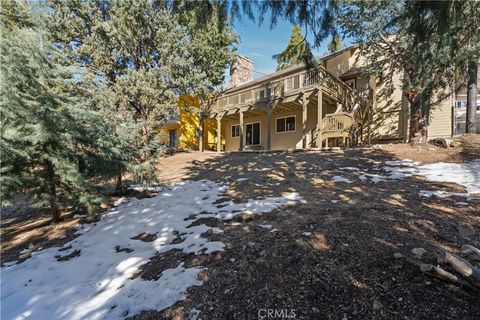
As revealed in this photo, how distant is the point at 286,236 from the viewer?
12.5 feet

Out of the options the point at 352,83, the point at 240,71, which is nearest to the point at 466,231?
the point at 352,83

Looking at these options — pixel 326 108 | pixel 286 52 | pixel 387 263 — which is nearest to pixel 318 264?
pixel 387 263

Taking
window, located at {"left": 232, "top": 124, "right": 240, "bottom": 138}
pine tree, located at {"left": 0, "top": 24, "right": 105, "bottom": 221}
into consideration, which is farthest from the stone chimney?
pine tree, located at {"left": 0, "top": 24, "right": 105, "bottom": 221}

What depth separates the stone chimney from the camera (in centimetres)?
2038

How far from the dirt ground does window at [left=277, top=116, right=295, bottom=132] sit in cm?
1020

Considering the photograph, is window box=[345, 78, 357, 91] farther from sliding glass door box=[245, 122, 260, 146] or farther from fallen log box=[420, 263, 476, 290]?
fallen log box=[420, 263, 476, 290]

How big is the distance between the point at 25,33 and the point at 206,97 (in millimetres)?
12234

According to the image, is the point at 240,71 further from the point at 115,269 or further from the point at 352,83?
the point at 115,269

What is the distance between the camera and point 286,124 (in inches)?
666

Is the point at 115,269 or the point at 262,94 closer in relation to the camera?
the point at 115,269

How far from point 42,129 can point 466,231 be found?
7293 millimetres

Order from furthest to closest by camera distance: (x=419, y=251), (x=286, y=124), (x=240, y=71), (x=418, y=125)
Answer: (x=240, y=71) → (x=286, y=124) → (x=418, y=125) → (x=419, y=251)

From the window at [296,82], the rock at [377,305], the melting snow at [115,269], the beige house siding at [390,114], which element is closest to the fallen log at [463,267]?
the rock at [377,305]

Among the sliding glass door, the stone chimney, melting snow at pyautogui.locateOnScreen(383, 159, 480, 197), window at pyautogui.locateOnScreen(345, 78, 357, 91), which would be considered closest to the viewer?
melting snow at pyautogui.locateOnScreen(383, 159, 480, 197)
